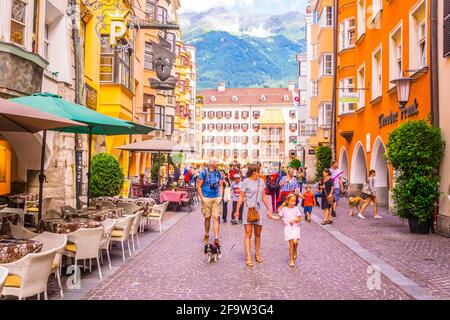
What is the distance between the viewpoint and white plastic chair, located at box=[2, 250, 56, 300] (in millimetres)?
5723

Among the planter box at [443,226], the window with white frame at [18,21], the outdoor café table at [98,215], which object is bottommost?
the planter box at [443,226]

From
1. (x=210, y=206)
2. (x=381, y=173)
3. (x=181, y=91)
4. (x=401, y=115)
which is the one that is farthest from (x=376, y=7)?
(x=181, y=91)

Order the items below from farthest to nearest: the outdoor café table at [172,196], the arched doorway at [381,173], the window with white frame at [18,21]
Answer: the arched doorway at [381,173] → the outdoor café table at [172,196] → the window with white frame at [18,21]

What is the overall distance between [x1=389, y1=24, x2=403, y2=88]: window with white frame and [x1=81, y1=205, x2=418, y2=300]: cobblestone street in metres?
9.67

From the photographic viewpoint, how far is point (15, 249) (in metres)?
6.33

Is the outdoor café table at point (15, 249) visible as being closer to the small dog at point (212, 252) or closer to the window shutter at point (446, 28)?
the small dog at point (212, 252)

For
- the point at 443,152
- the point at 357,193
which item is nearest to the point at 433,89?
the point at 443,152

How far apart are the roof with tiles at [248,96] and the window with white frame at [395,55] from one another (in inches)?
3643

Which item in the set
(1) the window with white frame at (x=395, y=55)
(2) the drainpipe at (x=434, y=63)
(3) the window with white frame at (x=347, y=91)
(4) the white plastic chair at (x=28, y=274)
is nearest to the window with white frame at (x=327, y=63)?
(3) the window with white frame at (x=347, y=91)

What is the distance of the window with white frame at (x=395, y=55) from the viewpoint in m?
19.8

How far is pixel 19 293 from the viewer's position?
580cm

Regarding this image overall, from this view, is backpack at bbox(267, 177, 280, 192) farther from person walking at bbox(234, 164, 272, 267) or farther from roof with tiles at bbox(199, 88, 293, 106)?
roof with tiles at bbox(199, 88, 293, 106)

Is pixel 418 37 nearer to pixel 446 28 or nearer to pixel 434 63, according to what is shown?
pixel 434 63

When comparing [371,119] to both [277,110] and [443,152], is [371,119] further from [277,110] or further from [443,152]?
[277,110]
